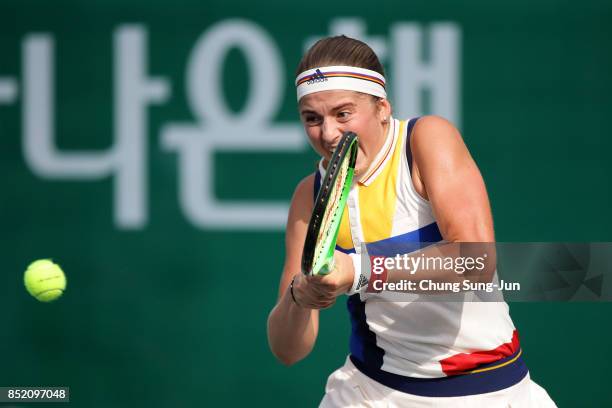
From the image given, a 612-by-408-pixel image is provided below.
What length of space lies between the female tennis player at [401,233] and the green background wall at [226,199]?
6.71 feet

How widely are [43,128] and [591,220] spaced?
2.94m

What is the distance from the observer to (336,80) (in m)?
2.55

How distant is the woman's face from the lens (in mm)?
2484

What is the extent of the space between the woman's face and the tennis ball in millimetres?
1390

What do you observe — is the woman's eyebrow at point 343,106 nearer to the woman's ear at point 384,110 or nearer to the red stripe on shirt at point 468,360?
the woman's ear at point 384,110

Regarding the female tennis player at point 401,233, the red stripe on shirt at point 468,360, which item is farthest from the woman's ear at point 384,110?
the red stripe on shirt at point 468,360

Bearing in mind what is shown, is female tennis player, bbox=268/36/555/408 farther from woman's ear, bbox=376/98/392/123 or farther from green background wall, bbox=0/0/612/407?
green background wall, bbox=0/0/612/407

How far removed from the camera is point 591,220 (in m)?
4.64

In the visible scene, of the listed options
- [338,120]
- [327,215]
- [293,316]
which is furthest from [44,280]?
[327,215]

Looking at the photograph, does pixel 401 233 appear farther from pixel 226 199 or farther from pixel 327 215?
pixel 226 199

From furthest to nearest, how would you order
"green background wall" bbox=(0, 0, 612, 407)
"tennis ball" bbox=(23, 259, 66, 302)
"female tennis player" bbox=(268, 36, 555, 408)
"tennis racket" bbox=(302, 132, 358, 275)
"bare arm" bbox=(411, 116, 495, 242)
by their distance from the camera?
1. "green background wall" bbox=(0, 0, 612, 407)
2. "tennis ball" bbox=(23, 259, 66, 302)
3. "female tennis player" bbox=(268, 36, 555, 408)
4. "bare arm" bbox=(411, 116, 495, 242)
5. "tennis racket" bbox=(302, 132, 358, 275)

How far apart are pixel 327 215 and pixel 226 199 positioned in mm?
2685

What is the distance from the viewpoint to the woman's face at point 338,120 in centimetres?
248

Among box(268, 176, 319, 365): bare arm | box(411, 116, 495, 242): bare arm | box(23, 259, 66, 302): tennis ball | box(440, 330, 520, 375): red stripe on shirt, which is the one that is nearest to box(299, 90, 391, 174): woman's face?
box(411, 116, 495, 242): bare arm
